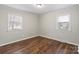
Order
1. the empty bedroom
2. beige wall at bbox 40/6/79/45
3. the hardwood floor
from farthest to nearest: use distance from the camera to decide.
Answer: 1. beige wall at bbox 40/6/79/45
2. the empty bedroom
3. the hardwood floor

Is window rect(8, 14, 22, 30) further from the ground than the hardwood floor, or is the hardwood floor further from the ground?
window rect(8, 14, 22, 30)

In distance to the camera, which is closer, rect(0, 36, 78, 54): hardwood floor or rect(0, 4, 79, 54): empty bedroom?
rect(0, 36, 78, 54): hardwood floor

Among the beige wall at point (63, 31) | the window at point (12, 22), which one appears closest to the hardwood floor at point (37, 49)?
the beige wall at point (63, 31)

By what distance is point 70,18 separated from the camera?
109 inches

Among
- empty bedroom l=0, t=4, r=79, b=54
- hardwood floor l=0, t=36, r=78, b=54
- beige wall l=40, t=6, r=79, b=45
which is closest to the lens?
hardwood floor l=0, t=36, r=78, b=54

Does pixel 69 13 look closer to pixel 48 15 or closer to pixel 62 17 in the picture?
pixel 62 17

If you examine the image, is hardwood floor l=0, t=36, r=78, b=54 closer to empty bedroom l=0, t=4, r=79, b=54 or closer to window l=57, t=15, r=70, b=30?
empty bedroom l=0, t=4, r=79, b=54

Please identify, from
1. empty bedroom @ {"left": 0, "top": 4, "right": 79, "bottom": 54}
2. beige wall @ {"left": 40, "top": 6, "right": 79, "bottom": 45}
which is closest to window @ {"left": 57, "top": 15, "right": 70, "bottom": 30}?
empty bedroom @ {"left": 0, "top": 4, "right": 79, "bottom": 54}

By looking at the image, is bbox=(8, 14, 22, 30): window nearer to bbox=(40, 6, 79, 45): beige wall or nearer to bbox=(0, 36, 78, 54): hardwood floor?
bbox=(0, 36, 78, 54): hardwood floor

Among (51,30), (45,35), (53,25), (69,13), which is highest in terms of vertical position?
(69,13)

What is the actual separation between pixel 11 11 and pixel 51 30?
179 centimetres

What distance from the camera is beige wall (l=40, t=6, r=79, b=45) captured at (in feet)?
8.62
